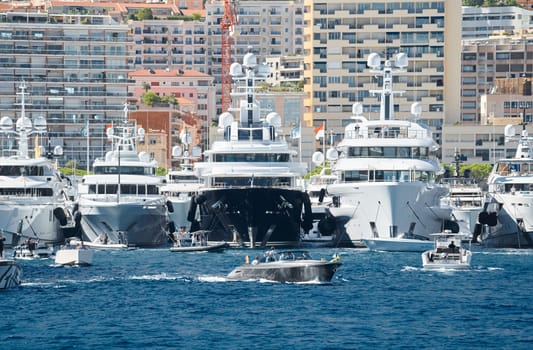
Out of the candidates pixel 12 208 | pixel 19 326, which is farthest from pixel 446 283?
pixel 12 208

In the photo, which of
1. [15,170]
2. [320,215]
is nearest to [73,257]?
[15,170]

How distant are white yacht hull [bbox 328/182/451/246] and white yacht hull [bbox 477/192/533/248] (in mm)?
3903

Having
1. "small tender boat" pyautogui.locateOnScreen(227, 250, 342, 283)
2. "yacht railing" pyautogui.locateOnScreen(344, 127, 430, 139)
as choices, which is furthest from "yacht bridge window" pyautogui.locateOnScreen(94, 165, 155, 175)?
"small tender boat" pyautogui.locateOnScreen(227, 250, 342, 283)

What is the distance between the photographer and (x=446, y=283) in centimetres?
10038

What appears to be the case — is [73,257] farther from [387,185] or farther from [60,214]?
[387,185]

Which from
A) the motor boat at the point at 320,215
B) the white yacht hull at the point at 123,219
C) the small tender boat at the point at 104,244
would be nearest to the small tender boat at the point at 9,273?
the small tender boat at the point at 104,244

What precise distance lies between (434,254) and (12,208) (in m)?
38.8

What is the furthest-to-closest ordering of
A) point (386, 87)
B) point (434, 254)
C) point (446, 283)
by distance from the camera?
point (386, 87), point (434, 254), point (446, 283)

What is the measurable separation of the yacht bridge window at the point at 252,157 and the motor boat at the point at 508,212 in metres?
14.8

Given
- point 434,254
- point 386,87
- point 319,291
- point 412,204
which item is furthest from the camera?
point 386,87

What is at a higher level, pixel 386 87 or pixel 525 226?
pixel 386 87

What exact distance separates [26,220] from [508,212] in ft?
111

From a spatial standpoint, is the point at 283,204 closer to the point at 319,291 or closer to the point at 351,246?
the point at 351,246

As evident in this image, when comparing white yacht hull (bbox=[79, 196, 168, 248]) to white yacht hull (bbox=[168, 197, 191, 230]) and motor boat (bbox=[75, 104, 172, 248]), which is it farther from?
white yacht hull (bbox=[168, 197, 191, 230])
